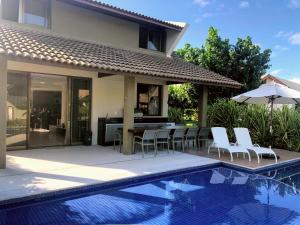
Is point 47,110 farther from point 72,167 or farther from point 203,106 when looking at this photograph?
point 203,106

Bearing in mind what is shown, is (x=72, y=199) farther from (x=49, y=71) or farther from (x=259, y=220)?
(x=49, y=71)

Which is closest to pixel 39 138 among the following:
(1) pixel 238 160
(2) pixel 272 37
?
(1) pixel 238 160

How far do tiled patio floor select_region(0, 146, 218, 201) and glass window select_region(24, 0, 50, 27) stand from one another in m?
5.90

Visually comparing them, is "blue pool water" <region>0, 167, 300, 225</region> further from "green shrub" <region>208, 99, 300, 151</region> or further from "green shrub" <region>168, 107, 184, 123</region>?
"green shrub" <region>168, 107, 184, 123</region>

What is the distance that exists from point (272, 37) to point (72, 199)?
128ft

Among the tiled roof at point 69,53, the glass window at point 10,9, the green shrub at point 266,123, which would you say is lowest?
the green shrub at point 266,123

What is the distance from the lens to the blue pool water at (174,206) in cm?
621

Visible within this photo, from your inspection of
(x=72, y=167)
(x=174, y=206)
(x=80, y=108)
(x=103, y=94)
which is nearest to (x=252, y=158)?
(x=174, y=206)

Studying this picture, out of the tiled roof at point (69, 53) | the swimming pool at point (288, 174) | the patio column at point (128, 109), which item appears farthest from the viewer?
the patio column at point (128, 109)

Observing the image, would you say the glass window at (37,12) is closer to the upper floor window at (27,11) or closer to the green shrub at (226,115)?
the upper floor window at (27,11)

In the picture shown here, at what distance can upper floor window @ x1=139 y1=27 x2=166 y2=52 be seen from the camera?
16.5 metres

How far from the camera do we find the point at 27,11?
1238 centimetres

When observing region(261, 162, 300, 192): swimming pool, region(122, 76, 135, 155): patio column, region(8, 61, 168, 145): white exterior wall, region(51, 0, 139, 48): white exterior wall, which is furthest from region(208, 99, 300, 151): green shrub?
region(122, 76, 135, 155): patio column

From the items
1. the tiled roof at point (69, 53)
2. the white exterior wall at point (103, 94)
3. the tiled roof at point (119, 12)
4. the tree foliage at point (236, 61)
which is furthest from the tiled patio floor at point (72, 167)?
the tree foliage at point (236, 61)
